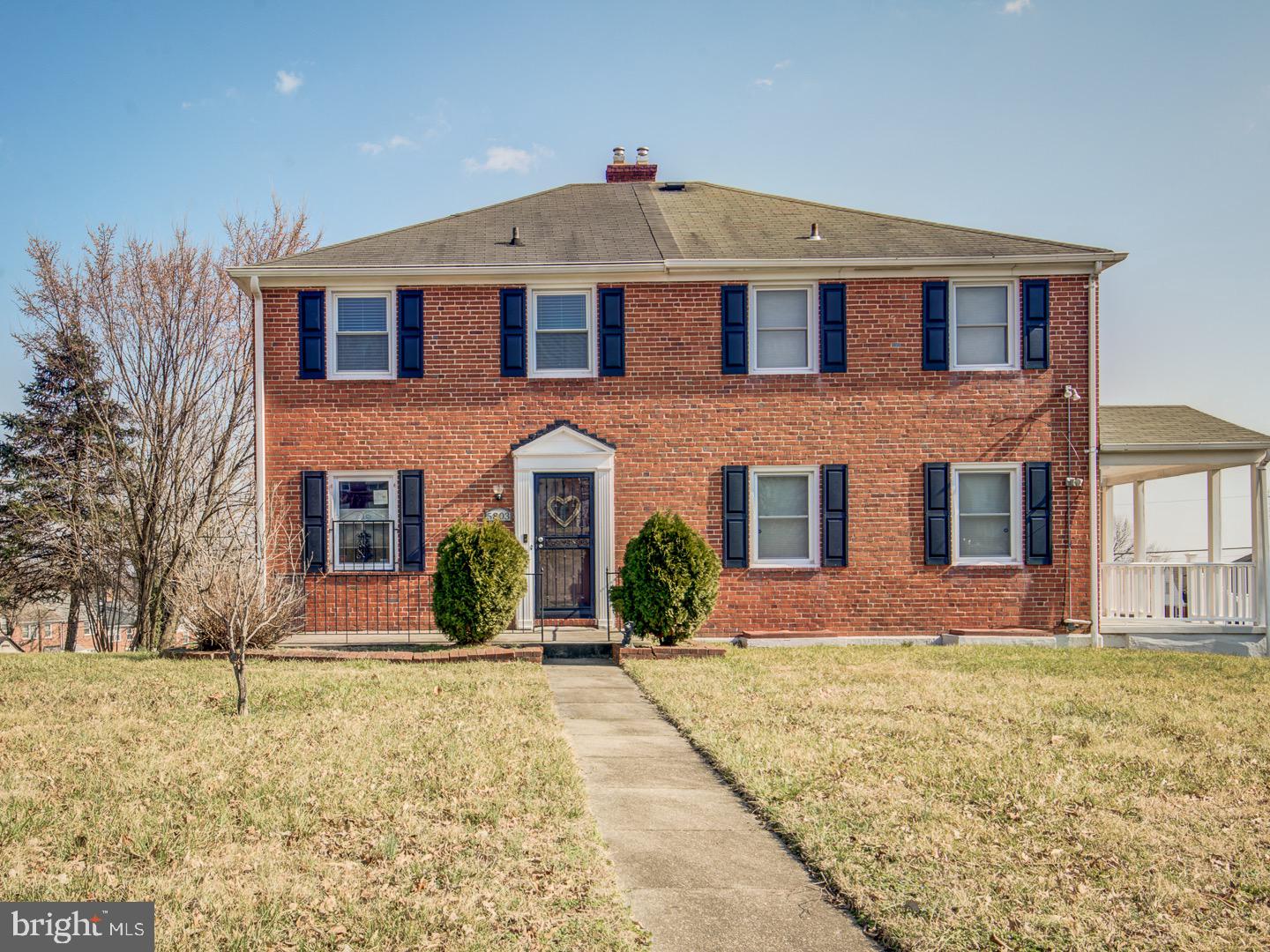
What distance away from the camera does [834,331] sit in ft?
50.2

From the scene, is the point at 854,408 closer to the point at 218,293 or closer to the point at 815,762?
the point at 815,762

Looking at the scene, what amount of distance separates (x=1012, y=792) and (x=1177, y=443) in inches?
431

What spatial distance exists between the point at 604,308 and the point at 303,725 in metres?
8.89

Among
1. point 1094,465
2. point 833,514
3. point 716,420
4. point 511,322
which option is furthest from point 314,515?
point 1094,465

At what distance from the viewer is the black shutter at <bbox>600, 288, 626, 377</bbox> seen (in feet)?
49.8

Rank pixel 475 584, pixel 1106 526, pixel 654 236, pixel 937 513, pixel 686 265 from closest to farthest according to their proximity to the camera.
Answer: pixel 475 584 < pixel 686 265 < pixel 937 513 < pixel 654 236 < pixel 1106 526

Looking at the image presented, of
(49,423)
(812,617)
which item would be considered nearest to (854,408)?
(812,617)

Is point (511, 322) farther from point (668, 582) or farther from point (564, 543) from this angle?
point (668, 582)

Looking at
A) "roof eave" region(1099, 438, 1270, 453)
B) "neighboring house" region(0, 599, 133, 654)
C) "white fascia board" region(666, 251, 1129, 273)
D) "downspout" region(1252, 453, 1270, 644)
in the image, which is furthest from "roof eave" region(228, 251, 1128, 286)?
"neighboring house" region(0, 599, 133, 654)

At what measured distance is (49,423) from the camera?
23.3 m

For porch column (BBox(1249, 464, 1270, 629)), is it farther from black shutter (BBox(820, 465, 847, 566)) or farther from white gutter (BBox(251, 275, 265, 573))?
white gutter (BBox(251, 275, 265, 573))

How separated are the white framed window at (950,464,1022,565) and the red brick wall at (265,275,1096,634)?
212 mm

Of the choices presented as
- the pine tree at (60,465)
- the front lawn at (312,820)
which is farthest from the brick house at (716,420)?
the pine tree at (60,465)

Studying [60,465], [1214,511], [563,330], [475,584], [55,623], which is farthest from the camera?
[55,623]
